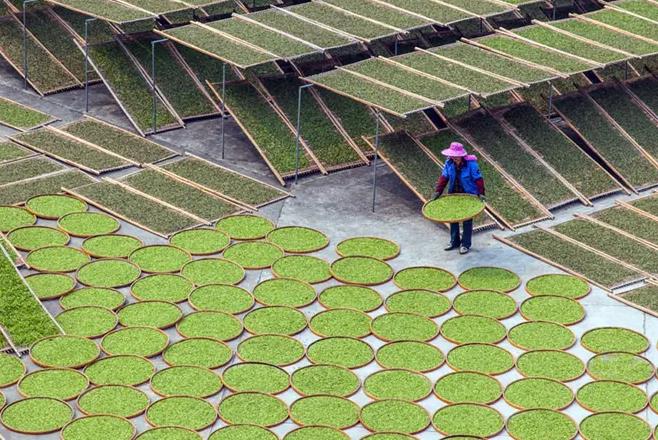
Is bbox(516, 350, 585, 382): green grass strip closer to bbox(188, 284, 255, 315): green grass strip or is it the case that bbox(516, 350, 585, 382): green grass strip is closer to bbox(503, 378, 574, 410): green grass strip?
bbox(503, 378, 574, 410): green grass strip

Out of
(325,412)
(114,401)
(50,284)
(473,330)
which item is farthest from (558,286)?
(50,284)

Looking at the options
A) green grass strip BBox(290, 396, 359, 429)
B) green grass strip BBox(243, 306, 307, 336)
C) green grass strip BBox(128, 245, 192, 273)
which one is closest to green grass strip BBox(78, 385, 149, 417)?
green grass strip BBox(290, 396, 359, 429)

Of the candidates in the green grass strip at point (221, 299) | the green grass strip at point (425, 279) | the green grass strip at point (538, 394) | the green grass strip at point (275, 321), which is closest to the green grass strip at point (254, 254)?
the green grass strip at point (221, 299)

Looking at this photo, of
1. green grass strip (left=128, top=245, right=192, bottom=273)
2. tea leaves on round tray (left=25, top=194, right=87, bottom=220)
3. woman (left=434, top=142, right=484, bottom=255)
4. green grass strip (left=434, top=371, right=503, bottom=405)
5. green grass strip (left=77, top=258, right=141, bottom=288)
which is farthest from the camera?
tea leaves on round tray (left=25, top=194, right=87, bottom=220)

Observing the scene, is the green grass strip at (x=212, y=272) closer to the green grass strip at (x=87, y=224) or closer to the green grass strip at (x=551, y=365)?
the green grass strip at (x=87, y=224)

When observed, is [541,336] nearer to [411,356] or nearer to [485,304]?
[485,304]

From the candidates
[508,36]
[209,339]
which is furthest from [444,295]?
[508,36]

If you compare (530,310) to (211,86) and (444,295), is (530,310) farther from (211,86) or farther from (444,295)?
(211,86)
